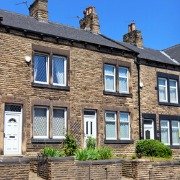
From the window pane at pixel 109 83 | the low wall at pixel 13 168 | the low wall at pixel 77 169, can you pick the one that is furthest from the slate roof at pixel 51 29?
the low wall at pixel 13 168

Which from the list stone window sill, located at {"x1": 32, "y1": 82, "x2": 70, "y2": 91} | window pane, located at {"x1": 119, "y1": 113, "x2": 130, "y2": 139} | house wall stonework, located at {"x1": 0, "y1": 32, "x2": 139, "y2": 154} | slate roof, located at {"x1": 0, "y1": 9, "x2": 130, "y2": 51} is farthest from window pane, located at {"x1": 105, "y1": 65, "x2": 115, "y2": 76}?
stone window sill, located at {"x1": 32, "y1": 82, "x2": 70, "y2": 91}

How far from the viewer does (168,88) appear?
28156 millimetres

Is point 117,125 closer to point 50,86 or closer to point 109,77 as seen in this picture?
point 109,77

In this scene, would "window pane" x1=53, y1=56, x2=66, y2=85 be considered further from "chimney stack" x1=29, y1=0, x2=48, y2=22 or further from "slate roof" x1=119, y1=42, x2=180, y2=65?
"slate roof" x1=119, y1=42, x2=180, y2=65

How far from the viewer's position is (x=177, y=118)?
2827cm

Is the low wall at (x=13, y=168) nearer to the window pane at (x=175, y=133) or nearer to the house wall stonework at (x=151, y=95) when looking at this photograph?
the house wall stonework at (x=151, y=95)

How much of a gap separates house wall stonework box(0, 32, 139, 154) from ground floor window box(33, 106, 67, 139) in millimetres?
346

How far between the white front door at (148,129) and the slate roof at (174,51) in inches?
Result: 267

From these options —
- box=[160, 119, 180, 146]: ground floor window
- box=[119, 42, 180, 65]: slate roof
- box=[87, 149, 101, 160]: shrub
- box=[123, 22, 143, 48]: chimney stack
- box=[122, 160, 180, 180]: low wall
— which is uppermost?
box=[123, 22, 143, 48]: chimney stack

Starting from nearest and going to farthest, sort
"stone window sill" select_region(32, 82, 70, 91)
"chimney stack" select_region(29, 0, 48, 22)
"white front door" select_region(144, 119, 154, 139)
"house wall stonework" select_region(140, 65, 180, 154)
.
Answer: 1. "stone window sill" select_region(32, 82, 70, 91)
2. "chimney stack" select_region(29, 0, 48, 22)
3. "house wall stonework" select_region(140, 65, 180, 154)
4. "white front door" select_region(144, 119, 154, 139)

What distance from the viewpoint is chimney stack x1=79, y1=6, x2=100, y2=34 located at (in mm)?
28562

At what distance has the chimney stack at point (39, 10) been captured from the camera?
2558cm

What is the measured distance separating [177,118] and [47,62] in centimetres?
1148

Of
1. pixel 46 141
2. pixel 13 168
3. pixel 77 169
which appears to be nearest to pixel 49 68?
pixel 46 141
